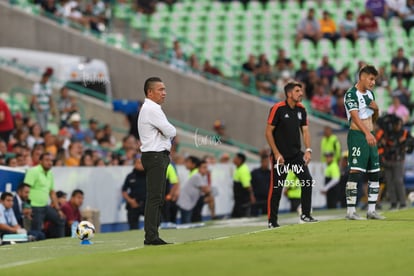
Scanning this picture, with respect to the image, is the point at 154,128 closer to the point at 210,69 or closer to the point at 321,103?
the point at 321,103

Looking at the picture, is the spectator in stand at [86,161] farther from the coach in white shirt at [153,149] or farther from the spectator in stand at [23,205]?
the coach in white shirt at [153,149]

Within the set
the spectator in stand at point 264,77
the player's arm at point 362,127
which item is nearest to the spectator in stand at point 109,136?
the spectator in stand at point 264,77

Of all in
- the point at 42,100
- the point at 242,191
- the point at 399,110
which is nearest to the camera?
the point at 242,191

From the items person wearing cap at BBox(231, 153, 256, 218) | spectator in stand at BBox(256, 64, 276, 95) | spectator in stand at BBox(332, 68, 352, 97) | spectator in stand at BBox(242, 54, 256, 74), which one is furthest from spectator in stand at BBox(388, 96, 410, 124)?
person wearing cap at BBox(231, 153, 256, 218)

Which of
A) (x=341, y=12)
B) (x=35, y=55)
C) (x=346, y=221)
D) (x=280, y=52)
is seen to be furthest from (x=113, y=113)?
(x=346, y=221)

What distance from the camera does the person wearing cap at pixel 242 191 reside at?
2789cm

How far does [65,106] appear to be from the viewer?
31.2 meters

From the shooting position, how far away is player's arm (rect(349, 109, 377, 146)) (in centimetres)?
1744

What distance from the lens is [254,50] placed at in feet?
130

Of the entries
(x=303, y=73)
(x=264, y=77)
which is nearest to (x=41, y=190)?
(x=303, y=73)

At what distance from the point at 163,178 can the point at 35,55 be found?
1990 centimetres

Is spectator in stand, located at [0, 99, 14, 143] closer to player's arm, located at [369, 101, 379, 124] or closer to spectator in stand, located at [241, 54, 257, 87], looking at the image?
player's arm, located at [369, 101, 379, 124]

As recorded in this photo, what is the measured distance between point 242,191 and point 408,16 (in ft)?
49.3

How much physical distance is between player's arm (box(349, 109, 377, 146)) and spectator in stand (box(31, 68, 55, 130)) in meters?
13.8
